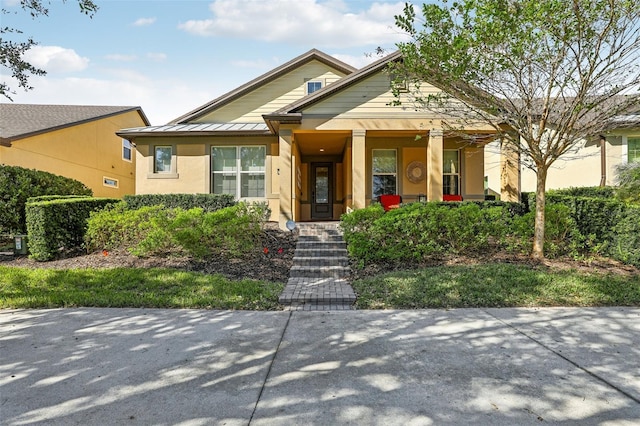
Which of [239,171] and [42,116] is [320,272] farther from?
[42,116]

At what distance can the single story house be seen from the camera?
12.3 meters

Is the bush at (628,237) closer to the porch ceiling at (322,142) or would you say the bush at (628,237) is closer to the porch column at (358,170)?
the porch column at (358,170)

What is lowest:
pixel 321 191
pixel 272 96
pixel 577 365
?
pixel 577 365

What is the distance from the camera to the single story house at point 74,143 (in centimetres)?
1230

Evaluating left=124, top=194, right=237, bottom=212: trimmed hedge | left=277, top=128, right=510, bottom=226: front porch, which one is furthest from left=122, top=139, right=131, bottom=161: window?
left=277, top=128, right=510, bottom=226: front porch

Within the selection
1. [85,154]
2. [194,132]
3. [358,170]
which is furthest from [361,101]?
[85,154]

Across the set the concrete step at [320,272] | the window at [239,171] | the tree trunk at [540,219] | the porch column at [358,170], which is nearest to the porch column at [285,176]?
the porch column at [358,170]

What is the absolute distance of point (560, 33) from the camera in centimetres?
573

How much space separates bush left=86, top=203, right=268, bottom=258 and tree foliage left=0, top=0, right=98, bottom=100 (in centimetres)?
320

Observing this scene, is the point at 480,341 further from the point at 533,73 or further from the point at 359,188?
the point at 359,188

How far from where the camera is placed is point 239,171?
465 inches

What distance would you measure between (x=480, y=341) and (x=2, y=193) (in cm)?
1071

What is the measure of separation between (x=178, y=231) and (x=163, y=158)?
6.08 metres

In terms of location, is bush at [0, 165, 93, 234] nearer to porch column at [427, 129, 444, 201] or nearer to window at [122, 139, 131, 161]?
window at [122, 139, 131, 161]
